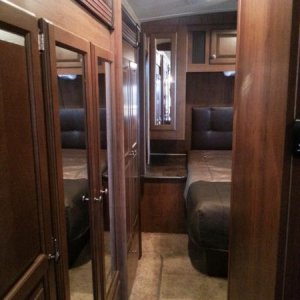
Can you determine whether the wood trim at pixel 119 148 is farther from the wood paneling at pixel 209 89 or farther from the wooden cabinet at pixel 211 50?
the wood paneling at pixel 209 89

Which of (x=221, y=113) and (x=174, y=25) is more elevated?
(x=174, y=25)

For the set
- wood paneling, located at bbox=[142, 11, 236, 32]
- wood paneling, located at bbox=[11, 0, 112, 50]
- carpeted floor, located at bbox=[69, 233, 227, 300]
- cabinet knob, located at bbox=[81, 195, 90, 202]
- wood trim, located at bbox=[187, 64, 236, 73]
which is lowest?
carpeted floor, located at bbox=[69, 233, 227, 300]

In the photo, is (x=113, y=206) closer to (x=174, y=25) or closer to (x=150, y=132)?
(x=150, y=132)

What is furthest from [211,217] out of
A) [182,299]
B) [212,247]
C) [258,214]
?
[258,214]

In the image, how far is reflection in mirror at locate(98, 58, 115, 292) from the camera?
176 centimetres

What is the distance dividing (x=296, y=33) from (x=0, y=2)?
2.56 ft

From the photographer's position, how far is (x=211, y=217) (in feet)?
7.91

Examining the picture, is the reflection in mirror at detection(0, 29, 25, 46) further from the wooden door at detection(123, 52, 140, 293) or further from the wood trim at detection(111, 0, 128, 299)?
the wooden door at detection(123, 52, 140, 293)

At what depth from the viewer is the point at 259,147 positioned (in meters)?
1.27

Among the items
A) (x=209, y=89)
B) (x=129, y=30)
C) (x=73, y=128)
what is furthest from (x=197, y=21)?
(x=73, y=128)

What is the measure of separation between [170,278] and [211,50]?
8.44ft

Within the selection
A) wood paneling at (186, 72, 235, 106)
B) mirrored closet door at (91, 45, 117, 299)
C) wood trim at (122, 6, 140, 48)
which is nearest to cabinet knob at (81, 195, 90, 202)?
mirrored closet door at (91, 45, 117, 299)

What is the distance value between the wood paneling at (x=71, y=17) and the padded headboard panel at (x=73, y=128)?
32 cm

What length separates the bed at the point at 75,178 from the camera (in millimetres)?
1263
